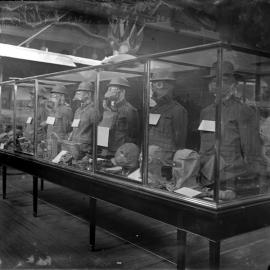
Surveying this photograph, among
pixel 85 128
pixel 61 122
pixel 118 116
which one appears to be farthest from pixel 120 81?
pixel 61 122

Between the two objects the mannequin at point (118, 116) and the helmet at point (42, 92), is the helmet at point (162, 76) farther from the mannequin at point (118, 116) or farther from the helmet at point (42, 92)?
the helmet at point (42, 92)

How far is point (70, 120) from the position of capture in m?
3.36

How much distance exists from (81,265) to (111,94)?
1.30 meters

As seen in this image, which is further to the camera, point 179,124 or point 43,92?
point 43,92

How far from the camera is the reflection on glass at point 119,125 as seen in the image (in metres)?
2.65

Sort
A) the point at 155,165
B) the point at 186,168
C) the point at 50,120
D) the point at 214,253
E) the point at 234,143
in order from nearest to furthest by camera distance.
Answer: the point at 214,253 < the point at 234,143 < the point at 186,168 < the point at 155,165 < the point at 50,120

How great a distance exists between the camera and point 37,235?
10.6 feet

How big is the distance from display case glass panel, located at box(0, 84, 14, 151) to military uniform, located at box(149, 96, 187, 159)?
2.36 metres

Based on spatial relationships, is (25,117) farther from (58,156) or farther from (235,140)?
(235,140)

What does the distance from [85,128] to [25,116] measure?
124 centimetres

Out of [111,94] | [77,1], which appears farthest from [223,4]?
[111,94]

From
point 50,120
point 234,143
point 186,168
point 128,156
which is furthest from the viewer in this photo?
point 50,120

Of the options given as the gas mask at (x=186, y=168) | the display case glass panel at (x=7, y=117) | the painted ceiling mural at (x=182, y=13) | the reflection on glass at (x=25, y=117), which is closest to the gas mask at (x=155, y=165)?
the gas mask at (x=186, y=168)

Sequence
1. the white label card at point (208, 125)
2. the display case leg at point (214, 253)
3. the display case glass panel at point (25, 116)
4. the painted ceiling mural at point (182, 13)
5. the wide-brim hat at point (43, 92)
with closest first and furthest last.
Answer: the painted ceiling mural at point (182, 13) → the display case leg at point (214, 253) → the white label card at point (208, 125) → the wide-brim hat at point (43, 92) → the display case glass panel at point (25, 116)
